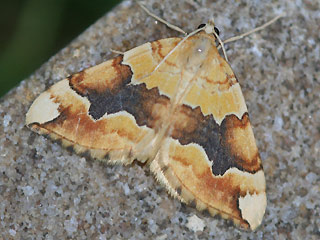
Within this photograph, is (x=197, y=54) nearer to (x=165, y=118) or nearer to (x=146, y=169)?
(x=165, y=118)

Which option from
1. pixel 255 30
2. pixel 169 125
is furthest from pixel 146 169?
pixel 255 30

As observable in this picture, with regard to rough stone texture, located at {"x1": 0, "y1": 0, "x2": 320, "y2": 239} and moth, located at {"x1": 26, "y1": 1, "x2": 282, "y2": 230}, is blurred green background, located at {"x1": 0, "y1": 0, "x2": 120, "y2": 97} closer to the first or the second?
rough stone texture, located at {"x1": 0, "y1": 0, "x2": 320, "y2": 239}

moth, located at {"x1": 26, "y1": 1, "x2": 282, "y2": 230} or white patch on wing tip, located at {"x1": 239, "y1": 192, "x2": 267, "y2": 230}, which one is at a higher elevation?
moth, located at {"x1": 26, "y1": 1, "x2": 282, "y2": 230}

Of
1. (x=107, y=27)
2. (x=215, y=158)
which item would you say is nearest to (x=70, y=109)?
(x=107, y=27)

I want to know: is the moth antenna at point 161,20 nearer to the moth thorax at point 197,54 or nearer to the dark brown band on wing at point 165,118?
the moth thorax at point 197,54

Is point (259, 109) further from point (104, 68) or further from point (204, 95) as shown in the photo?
point (104, 68)

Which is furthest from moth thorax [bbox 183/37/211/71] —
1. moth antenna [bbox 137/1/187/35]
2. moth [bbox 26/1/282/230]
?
moth antenna [bbox 137/1/187/35]
